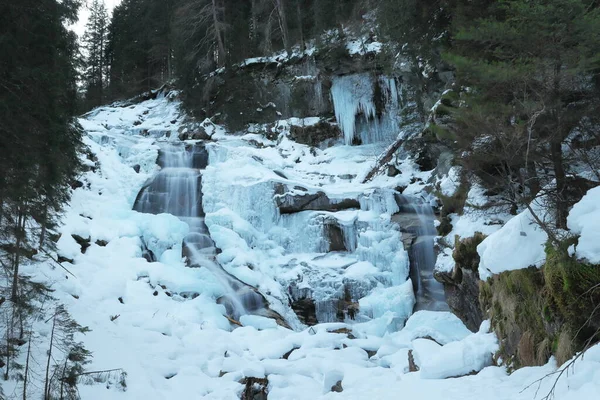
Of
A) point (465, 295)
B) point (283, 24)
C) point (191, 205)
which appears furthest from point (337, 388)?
point (283, 24)

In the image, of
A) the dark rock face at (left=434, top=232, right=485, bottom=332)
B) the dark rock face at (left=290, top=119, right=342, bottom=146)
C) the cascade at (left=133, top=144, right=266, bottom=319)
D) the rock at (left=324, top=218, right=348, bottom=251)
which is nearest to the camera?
the dark rock face at (left=434, top=232, right=485, bottom=332)

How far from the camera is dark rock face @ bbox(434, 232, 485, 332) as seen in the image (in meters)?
8.35

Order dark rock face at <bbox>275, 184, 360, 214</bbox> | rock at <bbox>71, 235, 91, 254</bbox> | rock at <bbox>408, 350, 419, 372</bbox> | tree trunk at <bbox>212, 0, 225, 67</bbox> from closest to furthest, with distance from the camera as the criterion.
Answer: rock at <bbox>408, 350, 419, 372</bbox>
rock at <bbox>71, 235, 91, 254</bbox>
dark rock face at <bbox>275, 184, 360, 214</bbox>
tree trunk at <bbox>212, 0, 225, 67</bbox>

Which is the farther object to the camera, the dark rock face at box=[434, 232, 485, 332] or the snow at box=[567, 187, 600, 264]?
the dark rock face at box=[434, 232, 485, 332]

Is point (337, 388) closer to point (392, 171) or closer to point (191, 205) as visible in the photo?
point (191, 205)

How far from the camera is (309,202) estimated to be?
14375 millimetres

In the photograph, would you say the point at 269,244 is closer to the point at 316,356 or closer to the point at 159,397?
the point at 316,356

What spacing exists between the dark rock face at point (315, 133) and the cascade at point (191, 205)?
16.6 ft

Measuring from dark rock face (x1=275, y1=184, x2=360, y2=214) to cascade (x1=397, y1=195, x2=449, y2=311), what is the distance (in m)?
1.77

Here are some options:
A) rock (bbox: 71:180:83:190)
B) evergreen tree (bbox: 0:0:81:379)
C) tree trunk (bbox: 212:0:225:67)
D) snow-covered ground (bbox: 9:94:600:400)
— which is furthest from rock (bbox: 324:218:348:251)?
tree trunk (bbox: 212:0:225:67)

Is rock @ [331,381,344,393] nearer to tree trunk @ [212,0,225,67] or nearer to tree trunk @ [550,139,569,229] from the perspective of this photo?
tree trunk @ [550,139,569,229]

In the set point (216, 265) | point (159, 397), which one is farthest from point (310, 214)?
point (159, 397)

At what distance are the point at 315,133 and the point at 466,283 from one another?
14.7 metres

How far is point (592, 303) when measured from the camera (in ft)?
12.3
